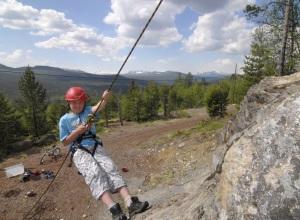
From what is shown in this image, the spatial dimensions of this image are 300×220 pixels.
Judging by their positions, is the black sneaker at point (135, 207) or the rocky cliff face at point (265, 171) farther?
the black sneaker at point (135, 207)

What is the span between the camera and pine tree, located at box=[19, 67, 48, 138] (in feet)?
158

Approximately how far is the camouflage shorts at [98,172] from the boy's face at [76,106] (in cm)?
75

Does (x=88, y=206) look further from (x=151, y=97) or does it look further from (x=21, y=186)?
(x=151, y=97)

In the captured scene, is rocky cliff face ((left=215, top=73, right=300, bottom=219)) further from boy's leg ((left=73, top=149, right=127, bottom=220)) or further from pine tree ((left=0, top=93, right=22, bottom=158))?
pine tree ((left=0, top=93, right=22, bottom=158))

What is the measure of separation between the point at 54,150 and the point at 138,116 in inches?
1956

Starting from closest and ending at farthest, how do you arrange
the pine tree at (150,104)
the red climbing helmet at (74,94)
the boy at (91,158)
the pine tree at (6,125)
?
1. the boy at (91,158)
2. the red climbing helmet at (74,94)
3. the pine tree at (6,125)
4. the pine tree at (150,104)

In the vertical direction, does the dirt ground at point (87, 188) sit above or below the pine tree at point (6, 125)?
above

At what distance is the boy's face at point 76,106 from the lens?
6102mm

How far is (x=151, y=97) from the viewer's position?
70.9m

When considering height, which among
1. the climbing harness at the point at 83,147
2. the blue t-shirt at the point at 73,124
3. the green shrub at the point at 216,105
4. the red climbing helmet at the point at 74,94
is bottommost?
the green shrub at the point at 216,105

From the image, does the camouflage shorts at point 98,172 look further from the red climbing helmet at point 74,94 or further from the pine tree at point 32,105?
the pine tree at point 32,105

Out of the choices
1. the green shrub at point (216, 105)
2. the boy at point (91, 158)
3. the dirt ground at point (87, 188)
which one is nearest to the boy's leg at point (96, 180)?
the boy at point (91, 158)

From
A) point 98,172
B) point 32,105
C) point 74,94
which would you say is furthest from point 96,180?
point 32,105

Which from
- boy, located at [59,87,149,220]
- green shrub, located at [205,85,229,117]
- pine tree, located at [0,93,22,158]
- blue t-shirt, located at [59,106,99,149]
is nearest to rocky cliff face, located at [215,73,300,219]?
boy, located at [59,87,149,220]
